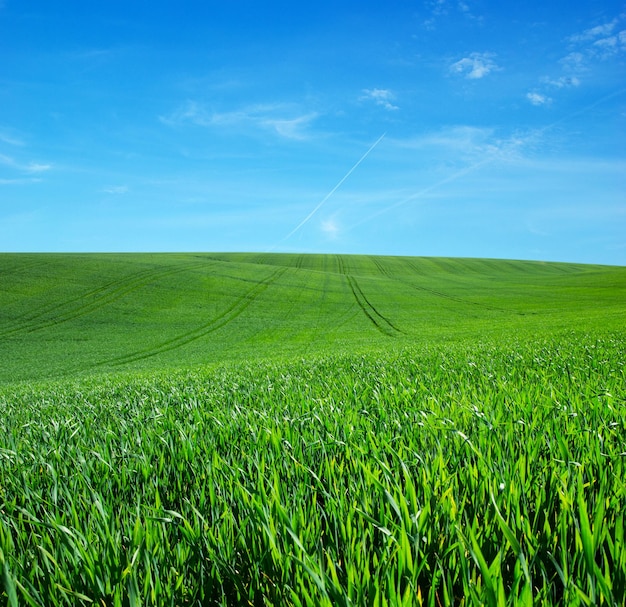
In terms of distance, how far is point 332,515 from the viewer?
1.73 meters

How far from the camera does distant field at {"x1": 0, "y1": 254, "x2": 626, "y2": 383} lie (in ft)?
98.3

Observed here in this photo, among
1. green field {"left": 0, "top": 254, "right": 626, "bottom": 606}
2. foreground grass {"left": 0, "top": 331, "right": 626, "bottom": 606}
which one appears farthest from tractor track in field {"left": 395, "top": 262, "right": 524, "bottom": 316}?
foreground grass {"left": 0, "top": 331, "right": 626, "bottom": 606}

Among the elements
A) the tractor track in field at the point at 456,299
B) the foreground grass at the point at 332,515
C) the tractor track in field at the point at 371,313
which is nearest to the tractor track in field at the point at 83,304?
the tractor track in field at the point at 371,313

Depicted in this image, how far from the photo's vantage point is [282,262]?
9575 centimetres

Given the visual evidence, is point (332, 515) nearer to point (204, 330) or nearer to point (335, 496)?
point (335, 496)

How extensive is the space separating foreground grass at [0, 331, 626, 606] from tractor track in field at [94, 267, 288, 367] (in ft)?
97.6

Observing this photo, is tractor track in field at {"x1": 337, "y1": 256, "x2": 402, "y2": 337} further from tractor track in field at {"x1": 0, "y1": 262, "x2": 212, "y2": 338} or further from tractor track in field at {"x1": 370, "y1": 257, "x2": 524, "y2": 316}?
tractor track in field at {"x1": 0, "y1": 262, "x2": 212, "y2": 338}

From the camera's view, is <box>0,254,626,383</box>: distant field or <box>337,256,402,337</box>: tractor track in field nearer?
<box>0,254,626,383</box>: distant field

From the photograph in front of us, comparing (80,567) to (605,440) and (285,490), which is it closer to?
(285,490)

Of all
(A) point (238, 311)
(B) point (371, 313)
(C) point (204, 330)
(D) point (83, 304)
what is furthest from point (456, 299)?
(D) point (83, 304)

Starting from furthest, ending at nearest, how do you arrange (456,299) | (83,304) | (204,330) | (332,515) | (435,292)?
1. (435,292)
2. (456,299)
3. (83,304)
4. (204,330)
5. (332,515)

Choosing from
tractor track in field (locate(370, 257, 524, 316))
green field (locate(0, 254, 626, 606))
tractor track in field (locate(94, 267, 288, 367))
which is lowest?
tractor track in field (locate(94, 267, 288, 367))

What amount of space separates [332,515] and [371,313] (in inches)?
1832

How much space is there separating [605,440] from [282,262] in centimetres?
9393
